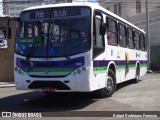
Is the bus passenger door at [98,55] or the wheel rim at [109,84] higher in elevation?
the bus passenger door at [98,55]

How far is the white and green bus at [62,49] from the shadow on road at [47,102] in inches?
23.9

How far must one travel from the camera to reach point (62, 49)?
10234 mm

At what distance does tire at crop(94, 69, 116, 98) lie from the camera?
1206 cm

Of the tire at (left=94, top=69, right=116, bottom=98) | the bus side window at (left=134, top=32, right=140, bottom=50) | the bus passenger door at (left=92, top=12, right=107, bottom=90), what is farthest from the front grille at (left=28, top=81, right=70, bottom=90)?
the bus side window at (left=134, top=32, right=140, bottom=50)

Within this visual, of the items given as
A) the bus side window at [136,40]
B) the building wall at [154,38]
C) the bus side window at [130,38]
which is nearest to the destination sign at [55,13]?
the bus side window at [130,38]

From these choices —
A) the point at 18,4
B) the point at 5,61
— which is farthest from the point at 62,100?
the point at 18,4

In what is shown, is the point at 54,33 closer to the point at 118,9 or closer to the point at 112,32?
the point at 112,32

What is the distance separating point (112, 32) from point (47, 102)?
352 centimetres

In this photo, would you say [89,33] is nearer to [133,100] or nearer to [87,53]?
[87,53]

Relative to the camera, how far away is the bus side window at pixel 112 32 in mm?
12248

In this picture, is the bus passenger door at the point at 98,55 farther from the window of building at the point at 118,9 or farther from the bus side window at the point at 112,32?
the window of building at the point at 118,9

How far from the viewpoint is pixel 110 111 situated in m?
9.56

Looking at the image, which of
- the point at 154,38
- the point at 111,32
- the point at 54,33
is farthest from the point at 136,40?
the point at 154,38

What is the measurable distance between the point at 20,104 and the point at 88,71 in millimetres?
2687
